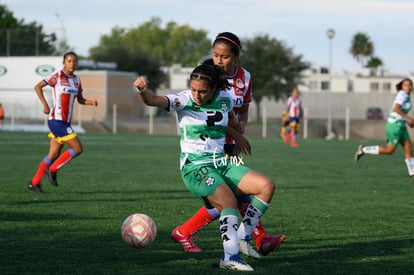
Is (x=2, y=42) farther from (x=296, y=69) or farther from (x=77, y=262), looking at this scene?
(x=77, y=262)

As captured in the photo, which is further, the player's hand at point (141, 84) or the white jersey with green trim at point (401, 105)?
the white jersey with green trim at point (401, 105)

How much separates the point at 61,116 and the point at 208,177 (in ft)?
24.3

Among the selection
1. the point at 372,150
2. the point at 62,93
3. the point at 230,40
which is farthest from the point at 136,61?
the point at 230,40

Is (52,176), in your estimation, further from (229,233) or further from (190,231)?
(229,233)

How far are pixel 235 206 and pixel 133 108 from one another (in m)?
63.7

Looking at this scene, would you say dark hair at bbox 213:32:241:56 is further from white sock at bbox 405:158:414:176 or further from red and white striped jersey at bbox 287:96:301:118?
red and white striped jersey at bbox 287:96:301:118

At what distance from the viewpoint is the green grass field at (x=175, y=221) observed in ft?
23.9

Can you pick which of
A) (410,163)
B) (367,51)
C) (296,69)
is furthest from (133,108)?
(367,51)

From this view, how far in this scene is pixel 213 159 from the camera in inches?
294

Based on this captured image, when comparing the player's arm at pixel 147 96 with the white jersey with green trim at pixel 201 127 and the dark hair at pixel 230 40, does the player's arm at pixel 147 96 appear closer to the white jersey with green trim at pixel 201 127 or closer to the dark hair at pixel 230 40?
the white jersey with green trim at pixel 201 127

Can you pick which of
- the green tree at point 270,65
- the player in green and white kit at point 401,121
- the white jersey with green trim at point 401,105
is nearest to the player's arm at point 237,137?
the player in green and white kit at point 401,121

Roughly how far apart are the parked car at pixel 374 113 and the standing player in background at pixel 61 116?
235ft

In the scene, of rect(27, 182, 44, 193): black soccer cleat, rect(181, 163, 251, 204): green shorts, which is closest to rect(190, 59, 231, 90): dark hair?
rect(181, 163, 251, 204): green shorts

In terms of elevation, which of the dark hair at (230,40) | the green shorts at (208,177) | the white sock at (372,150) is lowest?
the white sock at (372,150)
